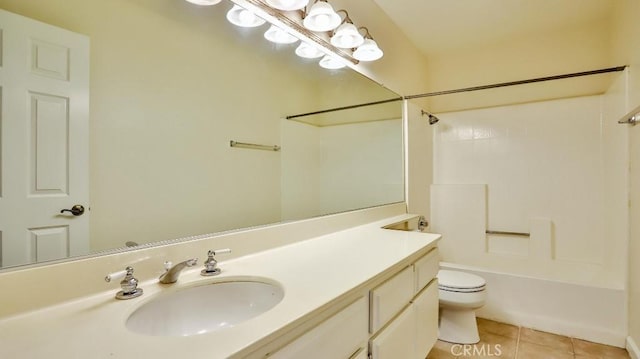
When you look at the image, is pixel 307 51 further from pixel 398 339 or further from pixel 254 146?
pixel 398 339

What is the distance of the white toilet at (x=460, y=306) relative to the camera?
2.03m

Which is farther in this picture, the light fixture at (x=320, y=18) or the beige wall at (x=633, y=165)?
the beige wall at (x=633, y=165)

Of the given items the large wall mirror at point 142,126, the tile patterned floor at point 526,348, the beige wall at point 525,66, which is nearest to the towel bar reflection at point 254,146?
the large wall mirror at point 142,126

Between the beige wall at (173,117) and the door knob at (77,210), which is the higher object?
the beige wall at (173,117)

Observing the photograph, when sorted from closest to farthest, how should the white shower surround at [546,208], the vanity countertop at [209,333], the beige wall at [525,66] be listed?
the vanity countertop at [209,333]
the white shower surround at [546,208]
the beige wall at [525,66]

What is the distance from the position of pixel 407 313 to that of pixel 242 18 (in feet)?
4.76

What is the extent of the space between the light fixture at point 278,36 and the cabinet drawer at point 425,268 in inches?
48.9

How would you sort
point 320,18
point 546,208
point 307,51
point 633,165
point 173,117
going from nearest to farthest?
point 173,117 → point 320,18 → point 307,51 → point 633,165 → point 546,208

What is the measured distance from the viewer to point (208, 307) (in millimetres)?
939

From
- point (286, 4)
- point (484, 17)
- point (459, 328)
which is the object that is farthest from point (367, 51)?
point (459, 328)

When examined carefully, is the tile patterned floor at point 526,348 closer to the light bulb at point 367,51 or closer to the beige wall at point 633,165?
the beige wall at point 633,165

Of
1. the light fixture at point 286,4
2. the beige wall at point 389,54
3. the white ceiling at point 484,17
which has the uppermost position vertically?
the white ceiling at point 484,17

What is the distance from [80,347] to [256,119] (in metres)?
A: 1.15

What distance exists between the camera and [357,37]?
1737mm
